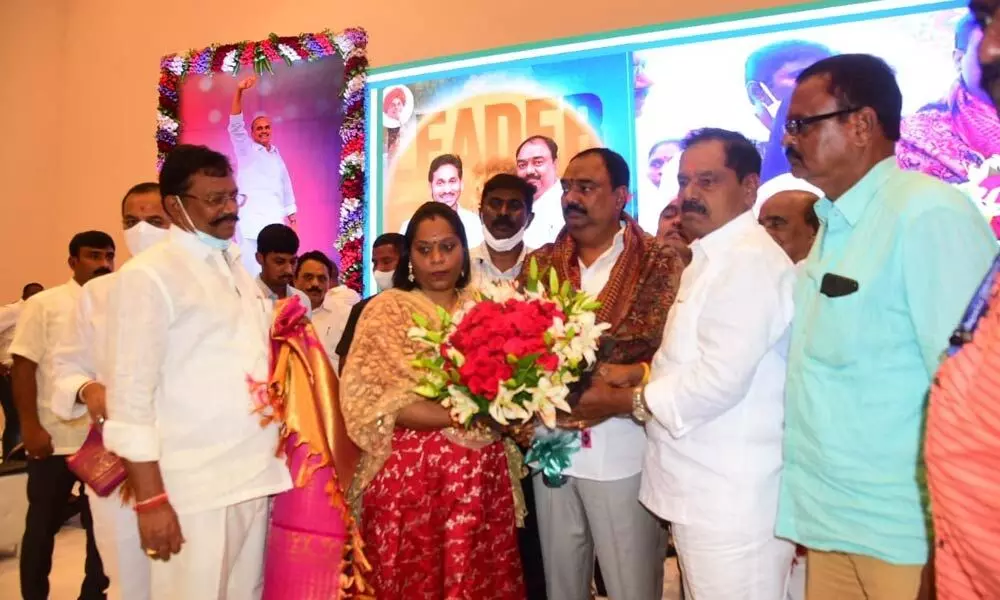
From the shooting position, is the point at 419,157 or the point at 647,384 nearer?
the point at 647,384

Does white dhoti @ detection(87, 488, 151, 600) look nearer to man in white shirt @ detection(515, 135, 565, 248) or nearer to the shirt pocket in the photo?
the shirt pocket

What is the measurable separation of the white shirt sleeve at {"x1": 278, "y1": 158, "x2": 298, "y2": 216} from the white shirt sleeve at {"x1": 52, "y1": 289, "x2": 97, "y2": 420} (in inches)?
156

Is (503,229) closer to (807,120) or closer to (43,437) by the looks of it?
(807,120)

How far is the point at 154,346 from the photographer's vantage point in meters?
2.20

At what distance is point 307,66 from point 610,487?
5.76m

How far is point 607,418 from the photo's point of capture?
2.45m

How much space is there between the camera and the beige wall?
7.69m

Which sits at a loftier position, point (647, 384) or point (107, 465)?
point (647, 384)

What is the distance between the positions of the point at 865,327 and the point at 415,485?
149cm

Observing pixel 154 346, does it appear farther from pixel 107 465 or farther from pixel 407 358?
pixel 407 358

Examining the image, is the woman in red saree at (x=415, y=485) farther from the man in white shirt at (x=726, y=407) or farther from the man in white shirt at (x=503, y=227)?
the man in white shirt at (x=503, y=227)

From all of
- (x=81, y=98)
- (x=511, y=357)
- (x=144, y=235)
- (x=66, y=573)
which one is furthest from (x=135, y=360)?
(x=81, y=98)

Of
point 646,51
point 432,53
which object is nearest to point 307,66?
point 432,53

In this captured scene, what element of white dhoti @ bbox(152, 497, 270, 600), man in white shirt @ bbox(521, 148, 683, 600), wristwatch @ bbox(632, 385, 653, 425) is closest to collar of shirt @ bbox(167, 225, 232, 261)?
white dhoti @ bbox(152, 497, 270, 600)
